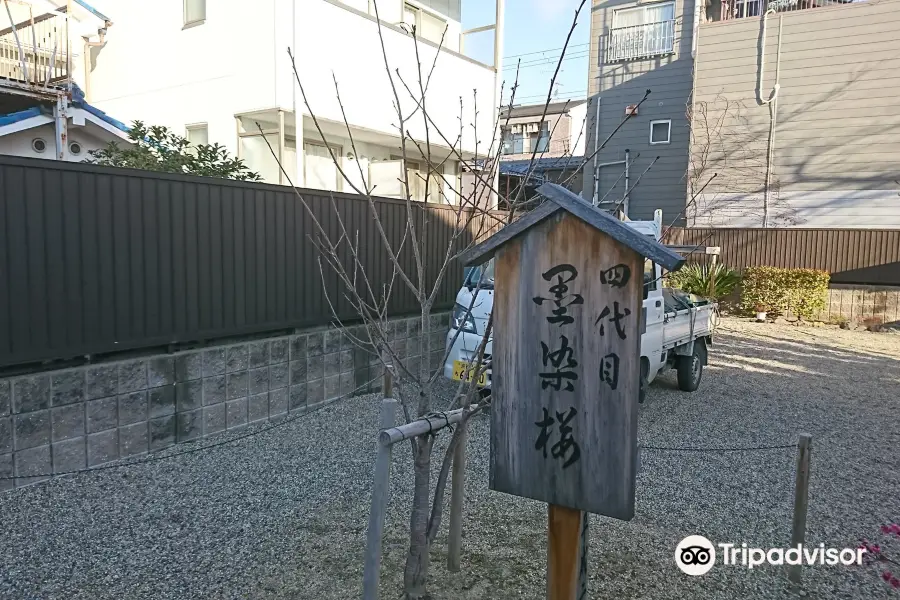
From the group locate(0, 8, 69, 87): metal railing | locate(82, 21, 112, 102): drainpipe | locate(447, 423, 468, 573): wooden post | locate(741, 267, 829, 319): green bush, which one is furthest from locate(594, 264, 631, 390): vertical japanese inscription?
locate(741, 267, 829, 319): green bush

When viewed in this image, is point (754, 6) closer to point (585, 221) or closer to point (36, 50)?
point (36, 50)

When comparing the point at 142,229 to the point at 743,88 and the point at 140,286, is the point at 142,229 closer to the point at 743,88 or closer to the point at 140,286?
the point at 140,286

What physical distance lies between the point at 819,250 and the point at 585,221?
1484cm

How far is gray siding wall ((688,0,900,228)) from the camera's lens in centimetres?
1501

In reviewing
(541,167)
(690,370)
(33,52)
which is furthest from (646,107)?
(33,52)

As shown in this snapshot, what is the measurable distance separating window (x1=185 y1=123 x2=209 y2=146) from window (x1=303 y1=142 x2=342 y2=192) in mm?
1728

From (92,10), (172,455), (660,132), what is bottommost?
(172,455)

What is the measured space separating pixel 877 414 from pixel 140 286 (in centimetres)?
808

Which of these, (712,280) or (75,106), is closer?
(75,106)

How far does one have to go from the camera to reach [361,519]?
410 cm

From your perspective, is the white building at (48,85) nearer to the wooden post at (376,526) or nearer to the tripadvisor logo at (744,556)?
the wooden post at (376,526)

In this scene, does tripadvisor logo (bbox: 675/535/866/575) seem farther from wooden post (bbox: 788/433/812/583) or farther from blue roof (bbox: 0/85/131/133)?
blue roof (bbox: 0/85/131/133)

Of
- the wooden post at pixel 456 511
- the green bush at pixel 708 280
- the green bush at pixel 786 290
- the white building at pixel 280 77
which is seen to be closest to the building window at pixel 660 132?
the green bush at pixel 708 280

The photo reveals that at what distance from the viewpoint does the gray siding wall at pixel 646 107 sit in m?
18.0
